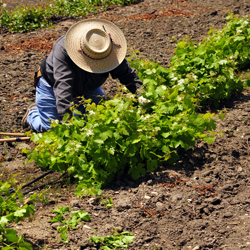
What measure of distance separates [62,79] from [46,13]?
508 centimetres

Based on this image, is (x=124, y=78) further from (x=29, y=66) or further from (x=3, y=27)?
(x=3, y=27)

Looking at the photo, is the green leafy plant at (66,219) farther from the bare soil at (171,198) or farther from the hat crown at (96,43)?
the hat crown at (96,43)

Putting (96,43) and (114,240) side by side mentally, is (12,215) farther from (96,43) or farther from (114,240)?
(96,43)

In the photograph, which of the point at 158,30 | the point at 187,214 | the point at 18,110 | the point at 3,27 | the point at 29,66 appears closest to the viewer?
the point at 187,214

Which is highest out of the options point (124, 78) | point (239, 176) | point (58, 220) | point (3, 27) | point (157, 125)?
point (3, 27)

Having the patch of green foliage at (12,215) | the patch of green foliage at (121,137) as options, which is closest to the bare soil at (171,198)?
the patch of green foliage at (121,137)

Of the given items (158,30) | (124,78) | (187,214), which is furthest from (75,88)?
(158,30)

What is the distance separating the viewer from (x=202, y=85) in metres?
3.88

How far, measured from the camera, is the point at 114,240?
7.38 ft

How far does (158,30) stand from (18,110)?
11.1ft

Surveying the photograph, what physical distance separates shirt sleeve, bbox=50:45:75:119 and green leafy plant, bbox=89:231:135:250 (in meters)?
1.27

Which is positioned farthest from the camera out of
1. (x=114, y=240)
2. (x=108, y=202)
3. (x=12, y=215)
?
(x=108, y=202)

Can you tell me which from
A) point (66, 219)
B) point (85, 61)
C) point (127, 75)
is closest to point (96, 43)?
point (85, 61)

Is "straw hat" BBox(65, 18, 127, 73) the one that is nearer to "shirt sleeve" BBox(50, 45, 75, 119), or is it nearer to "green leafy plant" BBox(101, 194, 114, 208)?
"shirt sleeve" BBox(50, 45, 75, 119)
